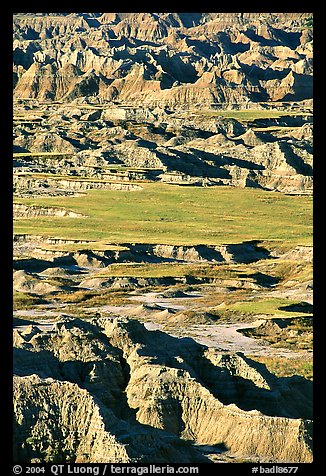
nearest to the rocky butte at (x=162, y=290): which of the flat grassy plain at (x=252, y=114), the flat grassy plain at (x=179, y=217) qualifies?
the flat grassy plain at (x=179, y=217)

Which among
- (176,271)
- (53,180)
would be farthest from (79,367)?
(53,180)

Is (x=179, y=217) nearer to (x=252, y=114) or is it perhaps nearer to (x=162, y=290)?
(x=162, y=290)

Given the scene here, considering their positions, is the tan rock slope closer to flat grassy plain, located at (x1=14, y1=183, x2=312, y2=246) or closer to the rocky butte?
the rocky butte

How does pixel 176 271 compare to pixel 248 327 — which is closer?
pixel 248 327

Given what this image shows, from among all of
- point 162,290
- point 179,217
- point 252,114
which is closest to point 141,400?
point 162,290

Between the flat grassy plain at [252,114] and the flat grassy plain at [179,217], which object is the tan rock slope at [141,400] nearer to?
the flat grassy plain at [179,217]
